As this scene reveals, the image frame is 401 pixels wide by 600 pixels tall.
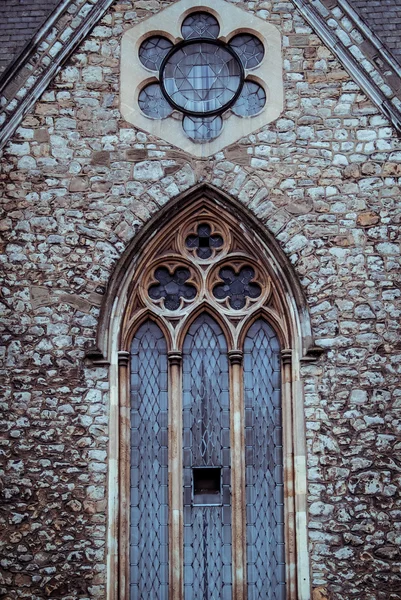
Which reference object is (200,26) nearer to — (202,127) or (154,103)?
(154,103)

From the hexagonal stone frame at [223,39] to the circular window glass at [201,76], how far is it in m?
0.15

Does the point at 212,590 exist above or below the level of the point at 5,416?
below

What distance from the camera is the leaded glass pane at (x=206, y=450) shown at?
44.7 ft

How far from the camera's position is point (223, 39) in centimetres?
1504

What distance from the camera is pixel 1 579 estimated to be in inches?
520

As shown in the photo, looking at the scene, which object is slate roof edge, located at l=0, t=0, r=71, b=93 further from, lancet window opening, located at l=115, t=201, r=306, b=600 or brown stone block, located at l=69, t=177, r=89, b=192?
lancet window opening, located at l=115, t=201, r=306, b=600

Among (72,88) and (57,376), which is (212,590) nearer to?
(57,376)

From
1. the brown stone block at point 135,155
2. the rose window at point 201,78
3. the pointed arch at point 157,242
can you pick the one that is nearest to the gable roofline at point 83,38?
the rose window at point 201,78

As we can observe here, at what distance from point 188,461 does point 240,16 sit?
4.85 m

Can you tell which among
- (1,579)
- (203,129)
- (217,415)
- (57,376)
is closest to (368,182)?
(203,129)

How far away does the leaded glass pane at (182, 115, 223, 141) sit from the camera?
1469 cm

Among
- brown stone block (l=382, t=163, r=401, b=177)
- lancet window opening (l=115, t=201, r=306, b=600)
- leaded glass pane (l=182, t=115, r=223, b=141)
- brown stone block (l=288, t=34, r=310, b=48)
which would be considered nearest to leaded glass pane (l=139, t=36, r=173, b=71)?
leaded glass pane (l=182, t=115, r=223, b=141)

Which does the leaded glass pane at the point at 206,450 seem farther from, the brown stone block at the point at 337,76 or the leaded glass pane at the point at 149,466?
the brown stone block at the point at 337,76

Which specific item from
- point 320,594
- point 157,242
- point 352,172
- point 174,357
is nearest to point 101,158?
point 157,242
